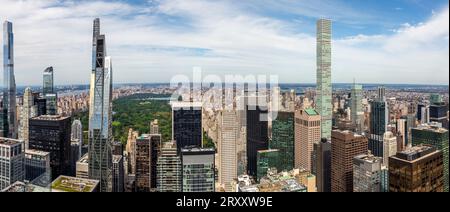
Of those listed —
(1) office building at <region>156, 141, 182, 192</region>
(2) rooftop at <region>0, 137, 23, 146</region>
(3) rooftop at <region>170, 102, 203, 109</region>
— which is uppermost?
(3) rooftop at <region>170, 102, 203, 109</region>

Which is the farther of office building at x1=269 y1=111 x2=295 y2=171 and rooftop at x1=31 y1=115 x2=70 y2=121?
office building at x1=269 y1=111 x2=295 y2=171

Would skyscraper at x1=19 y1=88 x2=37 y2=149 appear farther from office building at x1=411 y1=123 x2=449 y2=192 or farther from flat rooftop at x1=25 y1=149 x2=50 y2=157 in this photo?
office building at x1=411 y1=123 x2=449 y2=192

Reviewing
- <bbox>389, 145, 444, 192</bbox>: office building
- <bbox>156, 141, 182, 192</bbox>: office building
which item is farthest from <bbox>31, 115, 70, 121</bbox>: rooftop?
<bbox>389, 145, 444, 192</bbox>: office building

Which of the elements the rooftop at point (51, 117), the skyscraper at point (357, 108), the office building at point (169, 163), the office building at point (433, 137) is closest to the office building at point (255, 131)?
the office building at point (169, 163)

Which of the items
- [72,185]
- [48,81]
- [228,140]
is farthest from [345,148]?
[48,81]

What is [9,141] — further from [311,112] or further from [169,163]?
[311,112]
